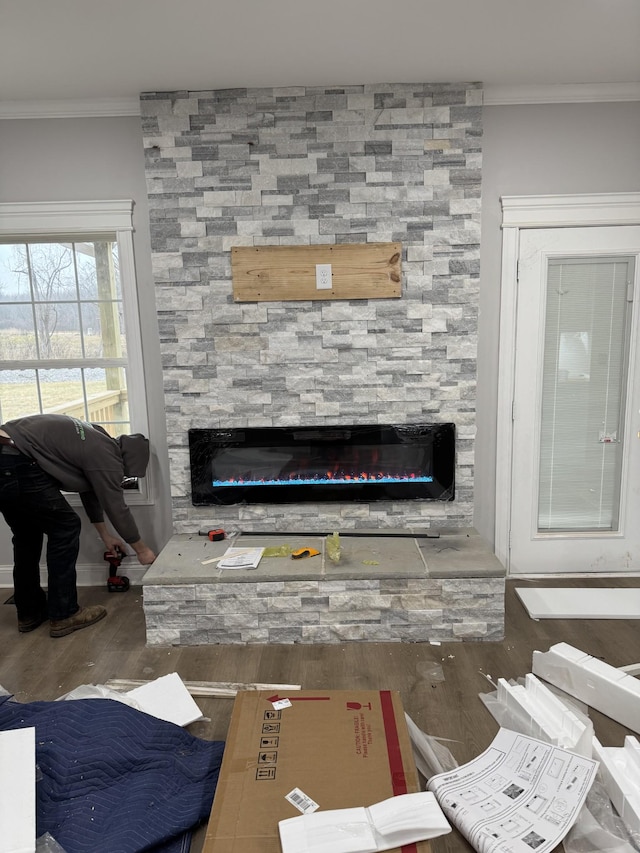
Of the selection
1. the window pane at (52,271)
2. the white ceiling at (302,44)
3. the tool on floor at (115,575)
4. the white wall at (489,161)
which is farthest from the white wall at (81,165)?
the tool on floor at (115,575)

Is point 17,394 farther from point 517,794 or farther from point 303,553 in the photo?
point 517,794

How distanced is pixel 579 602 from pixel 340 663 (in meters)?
1.37

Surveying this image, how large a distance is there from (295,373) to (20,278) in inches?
67.6

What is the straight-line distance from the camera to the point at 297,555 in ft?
9.45

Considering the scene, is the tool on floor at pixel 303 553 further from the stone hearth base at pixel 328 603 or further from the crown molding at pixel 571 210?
the crown molding at pixel 571 210

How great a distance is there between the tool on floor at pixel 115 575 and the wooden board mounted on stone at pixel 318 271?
1650mm

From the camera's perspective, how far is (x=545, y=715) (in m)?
2.04

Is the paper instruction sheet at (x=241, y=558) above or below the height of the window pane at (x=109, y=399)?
below

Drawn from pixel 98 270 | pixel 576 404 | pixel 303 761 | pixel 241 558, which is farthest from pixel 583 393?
pixel 98 270

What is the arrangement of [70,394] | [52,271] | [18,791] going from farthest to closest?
[70,394]
[52,271]
[18,791]

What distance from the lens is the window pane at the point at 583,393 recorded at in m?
3.21

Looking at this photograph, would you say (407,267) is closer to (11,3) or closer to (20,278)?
(11,3)

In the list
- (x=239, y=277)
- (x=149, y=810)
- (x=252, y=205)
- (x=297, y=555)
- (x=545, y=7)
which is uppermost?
(x=545, y=7)

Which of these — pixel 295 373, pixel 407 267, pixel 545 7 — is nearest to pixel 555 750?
pixel 295 373
